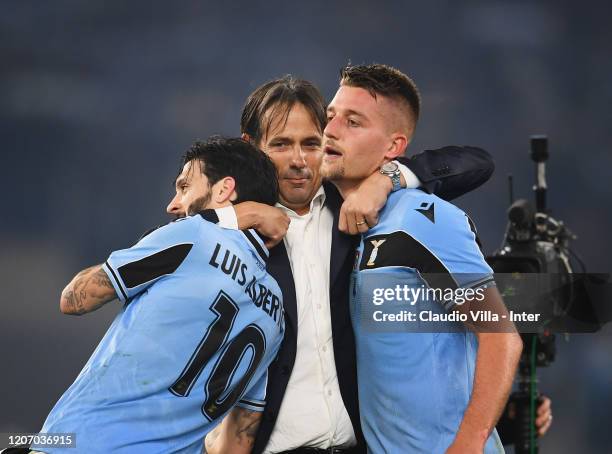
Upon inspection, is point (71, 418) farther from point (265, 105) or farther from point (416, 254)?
point (265, 105)

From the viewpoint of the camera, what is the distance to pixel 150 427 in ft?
5.55

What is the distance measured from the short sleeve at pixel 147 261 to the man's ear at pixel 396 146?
Result: 0.69 metres

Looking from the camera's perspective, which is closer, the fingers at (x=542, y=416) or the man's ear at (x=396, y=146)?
the man's ear at (x=396, y=146)

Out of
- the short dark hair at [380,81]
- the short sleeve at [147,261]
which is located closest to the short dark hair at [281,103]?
the short dark hair at [380,81]

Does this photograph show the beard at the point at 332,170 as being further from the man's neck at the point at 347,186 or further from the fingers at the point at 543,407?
the fingers at the point at 543,407

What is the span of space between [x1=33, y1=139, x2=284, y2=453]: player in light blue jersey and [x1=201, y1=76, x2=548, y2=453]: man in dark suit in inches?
4.3

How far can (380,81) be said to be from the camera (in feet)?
7.31

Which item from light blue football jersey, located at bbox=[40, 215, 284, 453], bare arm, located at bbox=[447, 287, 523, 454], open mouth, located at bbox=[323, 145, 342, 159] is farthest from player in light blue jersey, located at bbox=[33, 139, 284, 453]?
bare arm, located at bbox=[447, 287, 523, 454]

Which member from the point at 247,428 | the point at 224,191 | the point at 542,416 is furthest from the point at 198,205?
the point at 542,416

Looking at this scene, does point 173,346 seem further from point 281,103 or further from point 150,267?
point 281,103

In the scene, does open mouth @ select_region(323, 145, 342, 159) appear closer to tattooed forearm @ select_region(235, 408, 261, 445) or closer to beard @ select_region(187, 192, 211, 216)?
beard @ select_region(187, 192, 211, 216)

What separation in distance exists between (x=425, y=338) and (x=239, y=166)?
646 mm

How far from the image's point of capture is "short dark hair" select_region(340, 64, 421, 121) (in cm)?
221

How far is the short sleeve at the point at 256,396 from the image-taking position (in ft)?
6.58
